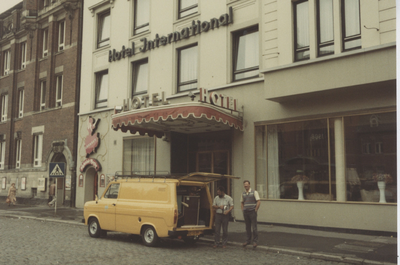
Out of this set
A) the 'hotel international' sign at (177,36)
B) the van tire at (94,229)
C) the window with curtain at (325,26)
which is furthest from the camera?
the 'hotel international' sign at (177,36)

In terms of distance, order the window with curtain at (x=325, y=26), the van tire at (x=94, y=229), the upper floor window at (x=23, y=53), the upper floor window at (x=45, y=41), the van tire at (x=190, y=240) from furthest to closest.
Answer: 1. the upper floor window at (x=23, y=53)
2. the upper floor window at (x=45, y=41)
3. the window with curtain at (x=325, y=26)
4. the van tire at (x=94, y=229)
5. the van tire at (x=190, y=240)

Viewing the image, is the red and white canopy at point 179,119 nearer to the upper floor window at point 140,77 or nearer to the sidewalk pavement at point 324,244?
the upper floor window at point 140,77

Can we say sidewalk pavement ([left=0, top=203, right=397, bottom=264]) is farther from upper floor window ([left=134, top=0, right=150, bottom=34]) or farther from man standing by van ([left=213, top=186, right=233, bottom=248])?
upper floor window ([left=134, top=0, right=150, bottom=34])

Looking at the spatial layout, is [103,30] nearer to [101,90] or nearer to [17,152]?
[101,90]

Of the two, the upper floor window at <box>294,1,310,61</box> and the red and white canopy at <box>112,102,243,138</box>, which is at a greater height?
the upper floor window at <box>294,1,310,61</box>

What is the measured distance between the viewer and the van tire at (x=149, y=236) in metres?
11.0

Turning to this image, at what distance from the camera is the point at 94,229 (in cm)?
1288

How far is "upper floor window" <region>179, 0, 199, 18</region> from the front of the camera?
18938mm

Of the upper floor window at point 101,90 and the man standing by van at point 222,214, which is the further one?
the upper floor window at point 101,90

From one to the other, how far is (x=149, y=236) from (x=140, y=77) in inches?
464

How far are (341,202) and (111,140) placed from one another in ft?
42.7

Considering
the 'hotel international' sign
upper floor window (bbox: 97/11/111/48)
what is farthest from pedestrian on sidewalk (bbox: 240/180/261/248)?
upper floor window (bbox: 97/11/111/48)

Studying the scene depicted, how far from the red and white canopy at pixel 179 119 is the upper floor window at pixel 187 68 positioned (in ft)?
7.16

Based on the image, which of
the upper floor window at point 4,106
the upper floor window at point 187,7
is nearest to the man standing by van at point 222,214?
the upper floor window at point 187,7
